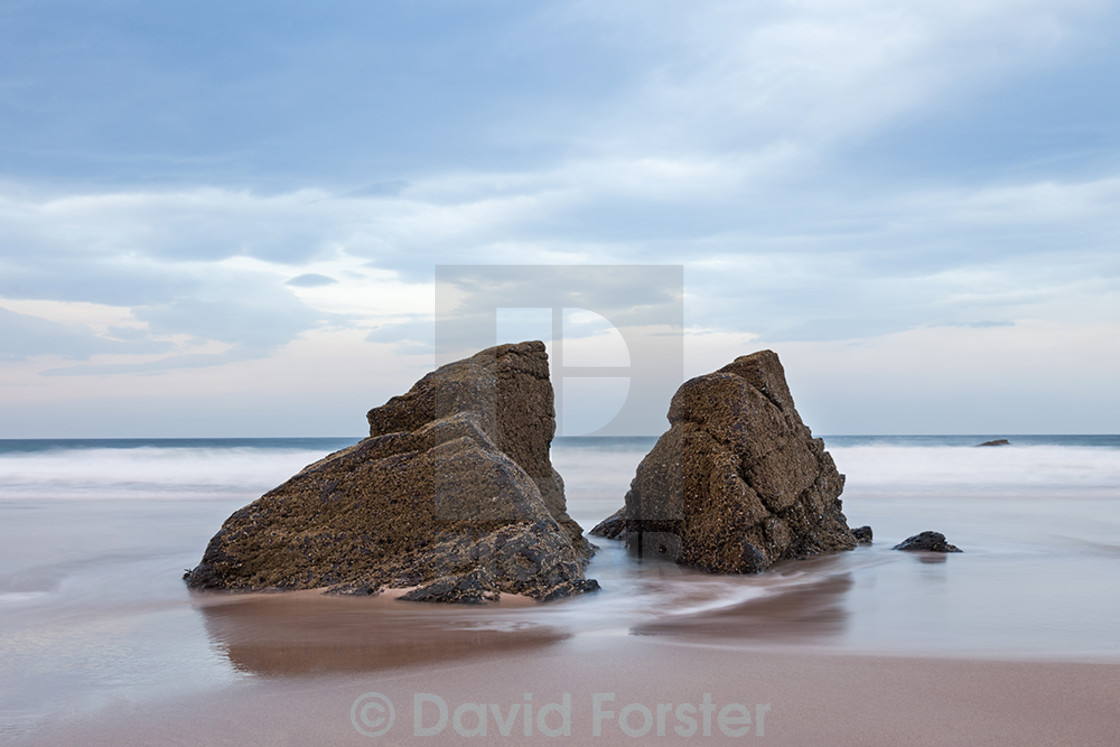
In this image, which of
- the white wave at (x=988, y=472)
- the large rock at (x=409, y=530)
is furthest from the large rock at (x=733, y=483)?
the white wave at (x=988, y=472)

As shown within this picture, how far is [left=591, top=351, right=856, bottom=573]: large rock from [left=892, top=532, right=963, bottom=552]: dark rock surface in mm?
614

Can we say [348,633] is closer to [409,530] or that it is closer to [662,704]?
[409,530]

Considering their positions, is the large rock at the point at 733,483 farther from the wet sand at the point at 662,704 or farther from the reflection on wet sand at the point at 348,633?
the wet sand at the point at 662,704

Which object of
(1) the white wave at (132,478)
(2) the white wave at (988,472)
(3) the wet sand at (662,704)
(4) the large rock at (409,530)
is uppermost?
(4) the large rock at (409,530)

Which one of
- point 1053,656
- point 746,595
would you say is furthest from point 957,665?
point 746,595

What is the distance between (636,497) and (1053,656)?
432 cm

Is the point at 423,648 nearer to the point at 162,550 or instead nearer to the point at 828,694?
the point at 828,694

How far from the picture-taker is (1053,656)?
12.7 ft

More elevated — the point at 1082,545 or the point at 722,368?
the point at 722,368

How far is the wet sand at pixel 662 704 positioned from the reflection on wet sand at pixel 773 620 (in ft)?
1.81

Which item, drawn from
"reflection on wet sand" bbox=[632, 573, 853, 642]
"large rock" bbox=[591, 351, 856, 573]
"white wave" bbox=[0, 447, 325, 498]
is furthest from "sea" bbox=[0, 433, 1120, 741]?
"white wave" bbox=[0, 447, 325, 498]

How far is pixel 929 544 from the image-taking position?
790 centimetres

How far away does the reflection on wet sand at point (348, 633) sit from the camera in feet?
12.5

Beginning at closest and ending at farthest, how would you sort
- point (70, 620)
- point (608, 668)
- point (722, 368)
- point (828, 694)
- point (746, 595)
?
point (828, 694), point (608, 668), point (70, 620), point (746, 595), point (722, 368)
